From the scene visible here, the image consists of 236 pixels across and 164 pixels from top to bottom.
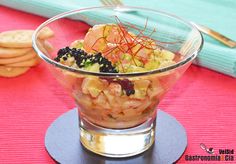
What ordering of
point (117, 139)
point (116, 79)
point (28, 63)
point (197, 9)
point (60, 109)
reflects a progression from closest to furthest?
point (116, 79), point (117, 139), point (60, 109), point (28, 63), point (197, 9)

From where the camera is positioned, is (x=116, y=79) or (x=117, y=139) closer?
(x=116, y=79)

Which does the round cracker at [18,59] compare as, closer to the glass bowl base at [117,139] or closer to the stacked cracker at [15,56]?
the stacked cracker at [15,56]

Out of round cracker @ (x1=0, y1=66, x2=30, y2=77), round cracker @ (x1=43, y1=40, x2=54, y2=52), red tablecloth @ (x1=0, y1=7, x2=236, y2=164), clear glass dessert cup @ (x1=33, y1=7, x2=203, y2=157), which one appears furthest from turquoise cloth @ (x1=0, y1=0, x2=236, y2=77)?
round cracker @ (x1=43, y1=40, x2=54, y2=52)

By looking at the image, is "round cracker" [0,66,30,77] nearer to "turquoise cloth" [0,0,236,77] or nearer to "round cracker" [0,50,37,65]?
"round cracker" [0,50,37,65]

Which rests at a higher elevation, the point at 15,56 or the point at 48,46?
the point at 48,46

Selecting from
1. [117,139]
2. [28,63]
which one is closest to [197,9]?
[28,63]
